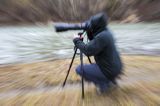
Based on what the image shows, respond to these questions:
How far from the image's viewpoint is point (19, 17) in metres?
18.7

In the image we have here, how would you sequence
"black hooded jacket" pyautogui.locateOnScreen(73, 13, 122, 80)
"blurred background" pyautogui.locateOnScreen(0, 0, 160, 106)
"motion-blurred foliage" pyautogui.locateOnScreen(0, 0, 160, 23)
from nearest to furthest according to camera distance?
1. "black hooded jacket" pyautogui.locateOnScreen(73, 13, 122, 80)
2. "blurred background" pyautogui.locateOnScreen(0, 0, 160, 106)
3. "motion-blurred foliage" pyautogui.locateOnScreen(0, 0, 160, 23)

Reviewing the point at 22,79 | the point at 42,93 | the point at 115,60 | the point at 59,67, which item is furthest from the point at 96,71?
the point at 59,67

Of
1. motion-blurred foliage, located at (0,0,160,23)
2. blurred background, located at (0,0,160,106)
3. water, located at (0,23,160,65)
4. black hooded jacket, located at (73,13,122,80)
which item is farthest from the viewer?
motion-blurred foliage, located at (0,0,160,23)

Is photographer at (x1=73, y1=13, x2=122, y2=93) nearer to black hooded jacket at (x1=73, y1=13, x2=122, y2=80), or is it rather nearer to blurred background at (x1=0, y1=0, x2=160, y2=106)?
black hooded jacket at (x1=73, y1=13, x2=122, y2=80)

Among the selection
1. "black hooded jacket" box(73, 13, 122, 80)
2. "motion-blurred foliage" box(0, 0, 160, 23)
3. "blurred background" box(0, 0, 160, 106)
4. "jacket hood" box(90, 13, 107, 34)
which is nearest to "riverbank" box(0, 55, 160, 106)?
"blurred background" box(0, 0, 160, 106)

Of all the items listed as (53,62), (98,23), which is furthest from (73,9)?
(98,23)

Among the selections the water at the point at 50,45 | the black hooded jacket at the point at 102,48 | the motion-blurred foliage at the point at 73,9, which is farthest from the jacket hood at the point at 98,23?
the motion-blurred foliage at the point at 73,9

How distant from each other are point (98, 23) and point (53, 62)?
3.12 meters

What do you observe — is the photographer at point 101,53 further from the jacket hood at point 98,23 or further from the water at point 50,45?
the water at point 50,45

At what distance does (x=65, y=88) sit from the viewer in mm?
6281

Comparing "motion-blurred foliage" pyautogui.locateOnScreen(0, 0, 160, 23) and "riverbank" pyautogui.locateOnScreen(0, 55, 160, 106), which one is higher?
"motion-blurred foliage" pyautogui.locateOnScreen(0, 0, 160, 23)

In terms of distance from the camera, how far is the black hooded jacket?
5555 millimetres

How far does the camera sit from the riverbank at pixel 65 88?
559 cm

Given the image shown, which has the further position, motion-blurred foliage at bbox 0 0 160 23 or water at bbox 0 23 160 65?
motion-blurred foliage at bbox 0 0 160 23
